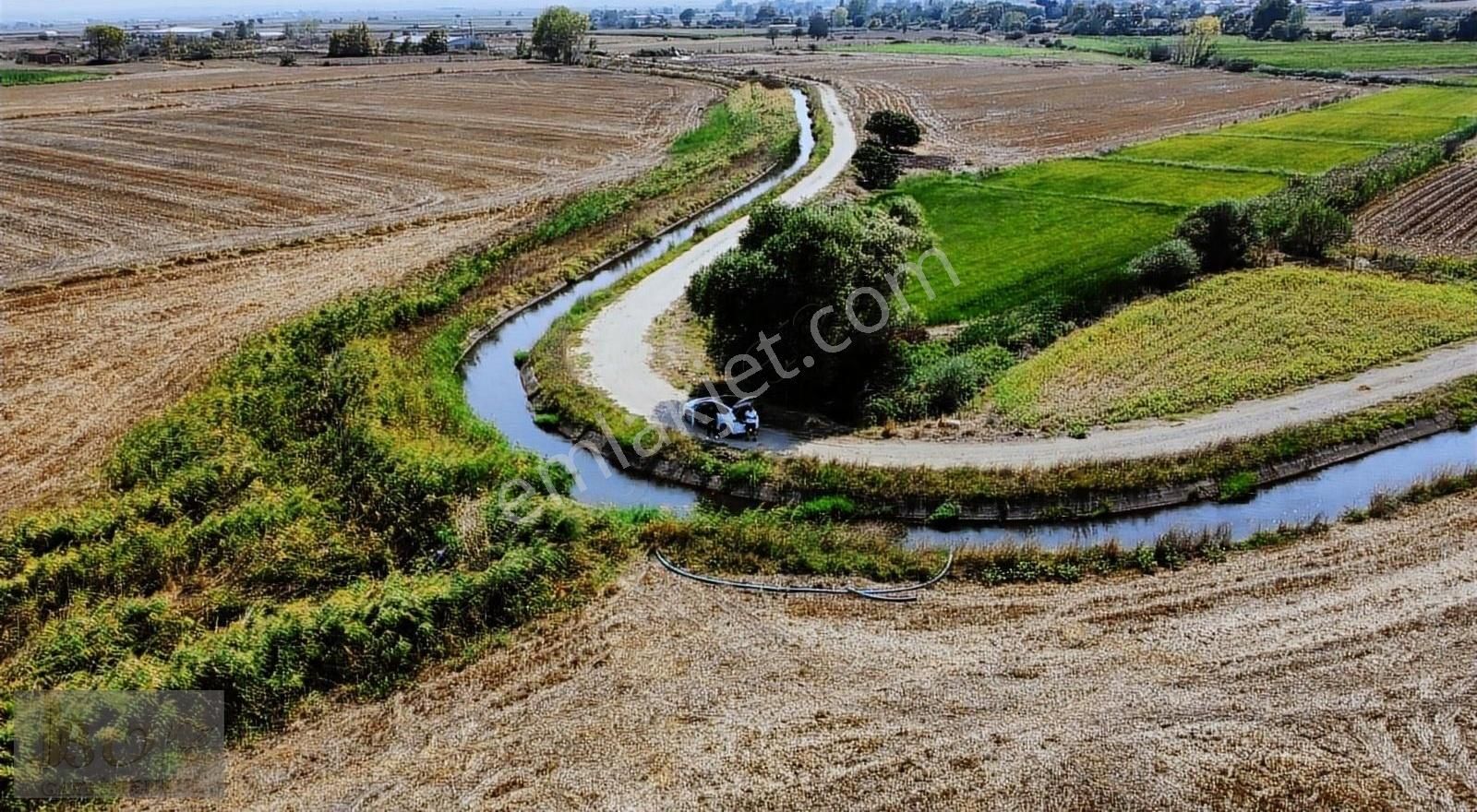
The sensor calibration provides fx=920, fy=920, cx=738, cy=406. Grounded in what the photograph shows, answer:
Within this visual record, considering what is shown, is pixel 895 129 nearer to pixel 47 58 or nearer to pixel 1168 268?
pixel 1168 268

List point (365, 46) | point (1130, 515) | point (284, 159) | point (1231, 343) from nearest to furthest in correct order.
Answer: point (1130, 515)
point (1231, 343)
point (284, 159)
point (365, 46)

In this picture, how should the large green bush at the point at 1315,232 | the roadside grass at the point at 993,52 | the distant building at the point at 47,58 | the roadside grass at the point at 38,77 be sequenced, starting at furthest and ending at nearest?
the roadside grass at the point at 993,52
the distant building at the point at 47,58
the roadside grass at the point at 38,77
the large green bush at the point at 1315,232

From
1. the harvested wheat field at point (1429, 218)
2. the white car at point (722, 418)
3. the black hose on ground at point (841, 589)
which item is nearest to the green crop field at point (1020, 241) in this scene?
the harvested wheat field at point (1429, 218)

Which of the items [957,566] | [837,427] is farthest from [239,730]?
[837,427]

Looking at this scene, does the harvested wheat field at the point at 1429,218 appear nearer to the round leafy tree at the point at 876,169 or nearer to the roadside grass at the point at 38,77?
the round leafy tree at the point at 876,169

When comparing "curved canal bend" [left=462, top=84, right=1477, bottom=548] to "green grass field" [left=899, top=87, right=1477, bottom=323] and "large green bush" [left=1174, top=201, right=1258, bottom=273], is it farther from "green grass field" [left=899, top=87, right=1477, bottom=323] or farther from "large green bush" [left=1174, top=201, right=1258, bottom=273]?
"large green bush" [left=1174, top=201, right=1258, bottom=273]

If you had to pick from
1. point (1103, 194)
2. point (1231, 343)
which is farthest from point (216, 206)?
point (1231, 343)
